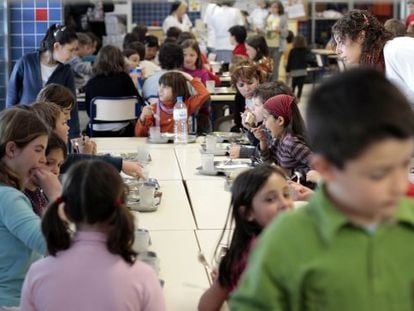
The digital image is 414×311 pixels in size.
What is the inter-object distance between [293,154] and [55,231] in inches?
85.7

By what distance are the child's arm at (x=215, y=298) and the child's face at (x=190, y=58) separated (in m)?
5.54

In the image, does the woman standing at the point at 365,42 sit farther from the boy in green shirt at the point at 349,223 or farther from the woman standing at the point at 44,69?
the boy in green shirt at the point at 349,223

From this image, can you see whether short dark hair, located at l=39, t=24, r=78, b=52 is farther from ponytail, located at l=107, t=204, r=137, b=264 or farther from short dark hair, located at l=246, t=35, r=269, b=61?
ponytail, located at l=107, t=204, r=137, b=264

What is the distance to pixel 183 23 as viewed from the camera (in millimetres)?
12500

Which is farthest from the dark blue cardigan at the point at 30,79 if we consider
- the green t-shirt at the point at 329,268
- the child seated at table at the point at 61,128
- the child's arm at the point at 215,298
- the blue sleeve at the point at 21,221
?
the green t-shirt at the point at 329,268

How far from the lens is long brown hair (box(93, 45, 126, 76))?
6422 mm

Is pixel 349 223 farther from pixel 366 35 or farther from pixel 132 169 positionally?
pixel 366 35

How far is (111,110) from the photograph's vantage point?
240 inches

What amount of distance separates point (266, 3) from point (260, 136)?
29.3 feet

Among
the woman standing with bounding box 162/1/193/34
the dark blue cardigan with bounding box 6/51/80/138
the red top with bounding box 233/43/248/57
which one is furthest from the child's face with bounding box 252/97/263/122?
the woman standing with bounding box 162/1/193/34

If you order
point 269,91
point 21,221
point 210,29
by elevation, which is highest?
point 210,29

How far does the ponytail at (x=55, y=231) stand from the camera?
1.98 meters

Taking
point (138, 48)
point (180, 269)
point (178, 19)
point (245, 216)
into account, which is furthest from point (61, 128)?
point (178, 19)

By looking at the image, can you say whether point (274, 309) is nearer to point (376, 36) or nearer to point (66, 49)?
point (376, 36)
